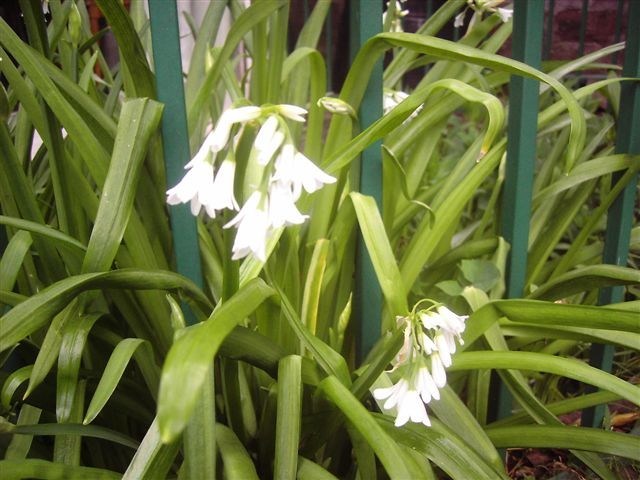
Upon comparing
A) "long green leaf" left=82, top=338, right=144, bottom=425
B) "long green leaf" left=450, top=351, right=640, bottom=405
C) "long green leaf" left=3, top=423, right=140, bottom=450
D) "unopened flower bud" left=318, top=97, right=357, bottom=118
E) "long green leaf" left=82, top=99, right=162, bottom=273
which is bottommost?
"long green leaf" left=3, top=423, right=140, bottom=450

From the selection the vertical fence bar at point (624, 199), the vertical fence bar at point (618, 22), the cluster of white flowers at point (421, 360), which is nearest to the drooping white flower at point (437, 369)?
the cluster of white flowers at point (421, 360)

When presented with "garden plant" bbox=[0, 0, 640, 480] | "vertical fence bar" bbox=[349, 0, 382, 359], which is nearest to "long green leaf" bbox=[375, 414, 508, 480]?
"garden plant" bbox=[0, 0, 640, 480]

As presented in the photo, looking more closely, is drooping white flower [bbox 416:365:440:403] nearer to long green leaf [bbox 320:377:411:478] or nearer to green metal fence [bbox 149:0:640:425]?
long green leaf [bbox 320:377:411:478]

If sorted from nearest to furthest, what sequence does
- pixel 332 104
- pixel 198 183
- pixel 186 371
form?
pixel 186 371
pixel 198 183
pixel 332 104

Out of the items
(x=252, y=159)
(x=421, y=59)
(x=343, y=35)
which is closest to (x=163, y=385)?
(x=252, y=159)

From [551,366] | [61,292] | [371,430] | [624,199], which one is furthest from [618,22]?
[61,292]

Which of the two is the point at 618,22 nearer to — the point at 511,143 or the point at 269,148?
the point at 511,143

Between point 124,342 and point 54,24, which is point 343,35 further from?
point 124,342

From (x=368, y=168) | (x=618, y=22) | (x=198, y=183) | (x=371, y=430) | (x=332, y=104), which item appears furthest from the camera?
(x=618, y=22)
